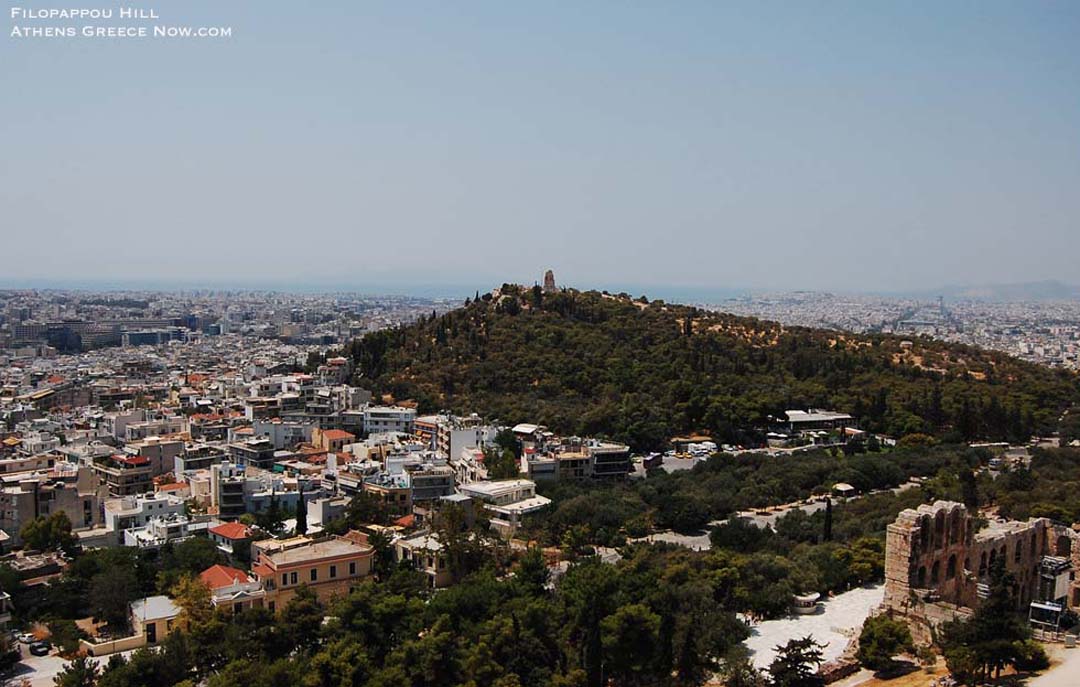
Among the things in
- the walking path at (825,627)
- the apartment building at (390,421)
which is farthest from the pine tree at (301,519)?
the apartment building at (390,421)

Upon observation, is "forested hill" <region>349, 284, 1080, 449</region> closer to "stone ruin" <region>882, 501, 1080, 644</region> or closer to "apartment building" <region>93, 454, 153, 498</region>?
"apartment building" <region>93, 454, 153, 498</region>

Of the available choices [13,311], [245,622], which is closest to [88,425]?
[245,622]

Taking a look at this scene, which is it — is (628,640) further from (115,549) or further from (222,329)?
(222,329)

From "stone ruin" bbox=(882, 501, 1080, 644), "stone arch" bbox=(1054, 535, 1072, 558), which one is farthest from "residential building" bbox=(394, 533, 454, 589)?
"stone arch" bbox=(1054, 535, 1072, 558)

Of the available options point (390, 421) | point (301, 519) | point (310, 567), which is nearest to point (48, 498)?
point (301, 519)

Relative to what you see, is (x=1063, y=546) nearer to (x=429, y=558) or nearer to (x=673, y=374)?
(x=429, y=558)
